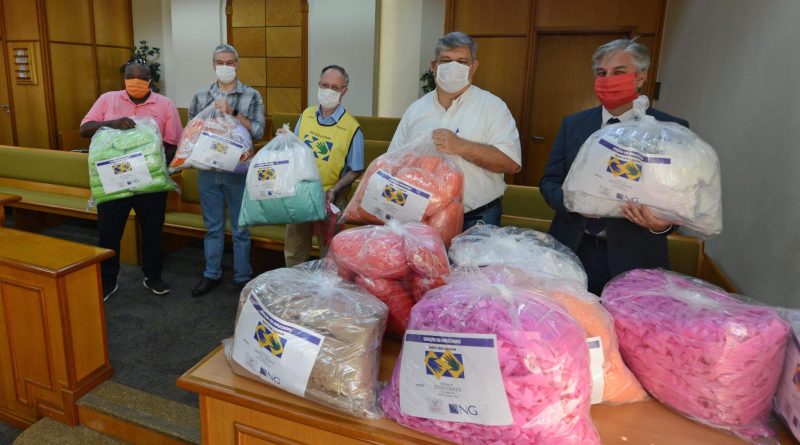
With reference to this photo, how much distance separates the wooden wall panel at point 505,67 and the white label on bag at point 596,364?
4.54 m

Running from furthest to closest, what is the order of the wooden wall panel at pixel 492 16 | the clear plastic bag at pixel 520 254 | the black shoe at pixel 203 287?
the wooden wall panel at pixel 492 16
the black shoe at pixel 203 287
the clear plastic bag at pixel 520 254

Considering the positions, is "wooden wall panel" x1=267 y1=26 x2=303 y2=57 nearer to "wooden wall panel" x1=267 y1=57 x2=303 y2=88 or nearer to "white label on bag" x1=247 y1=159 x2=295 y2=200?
"wooden wall panel" x1=267 y1=57 x2=303 y2=88

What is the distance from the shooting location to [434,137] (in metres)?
1.45

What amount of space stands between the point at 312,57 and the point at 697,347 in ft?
21.3

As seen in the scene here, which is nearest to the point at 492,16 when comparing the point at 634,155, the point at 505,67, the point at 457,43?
the point at 505,67

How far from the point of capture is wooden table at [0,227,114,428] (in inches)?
74.2

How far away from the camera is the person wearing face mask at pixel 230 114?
2.76 metres

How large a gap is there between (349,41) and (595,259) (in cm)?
562

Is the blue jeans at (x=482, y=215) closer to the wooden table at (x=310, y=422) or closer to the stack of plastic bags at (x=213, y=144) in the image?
the wooden table at (x=310, y=422)

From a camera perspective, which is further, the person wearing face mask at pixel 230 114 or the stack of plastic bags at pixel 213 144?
the person wearing face mask at pixel 230 114

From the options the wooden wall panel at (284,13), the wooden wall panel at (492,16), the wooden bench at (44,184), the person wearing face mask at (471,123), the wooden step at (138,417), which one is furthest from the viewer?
the wooden wall panel at (284,13)

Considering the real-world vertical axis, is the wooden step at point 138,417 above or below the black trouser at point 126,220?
below

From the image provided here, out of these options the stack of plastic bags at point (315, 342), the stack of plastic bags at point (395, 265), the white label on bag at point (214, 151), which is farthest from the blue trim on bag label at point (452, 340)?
the white label on bag at point (214, 151)

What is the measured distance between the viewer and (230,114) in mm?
2672
